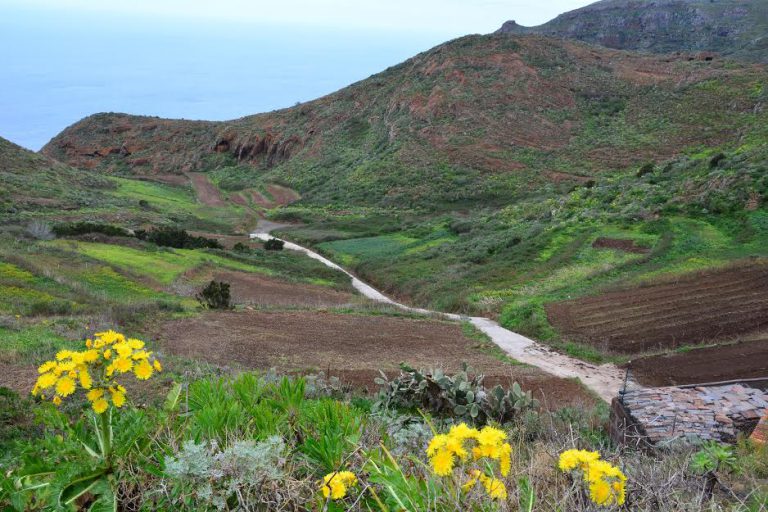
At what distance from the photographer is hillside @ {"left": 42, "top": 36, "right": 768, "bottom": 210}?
50.7m

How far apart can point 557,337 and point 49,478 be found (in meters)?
14.9

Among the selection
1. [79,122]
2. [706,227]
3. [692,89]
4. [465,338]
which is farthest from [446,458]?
[79,122]

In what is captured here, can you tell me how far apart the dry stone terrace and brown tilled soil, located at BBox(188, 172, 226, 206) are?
182ft

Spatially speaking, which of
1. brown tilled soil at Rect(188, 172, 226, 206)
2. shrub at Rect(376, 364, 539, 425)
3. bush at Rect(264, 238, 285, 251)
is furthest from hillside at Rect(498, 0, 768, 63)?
shrub at Rect(376, 364, 539, 425)

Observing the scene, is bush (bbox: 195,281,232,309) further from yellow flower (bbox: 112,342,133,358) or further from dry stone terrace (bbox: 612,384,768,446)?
yellow flower (bbox: 112,342,133,358)

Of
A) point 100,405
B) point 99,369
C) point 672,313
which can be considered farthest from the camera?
point 672,313

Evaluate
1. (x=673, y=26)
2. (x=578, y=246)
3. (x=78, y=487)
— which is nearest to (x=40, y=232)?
(x=578, y=246)

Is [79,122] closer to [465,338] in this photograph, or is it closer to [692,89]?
[692,89]

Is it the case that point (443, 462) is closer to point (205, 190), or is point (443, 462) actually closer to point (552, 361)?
point (552, 361)

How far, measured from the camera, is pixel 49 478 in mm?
2812

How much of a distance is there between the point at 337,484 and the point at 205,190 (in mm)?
67393

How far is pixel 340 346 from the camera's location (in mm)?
14078

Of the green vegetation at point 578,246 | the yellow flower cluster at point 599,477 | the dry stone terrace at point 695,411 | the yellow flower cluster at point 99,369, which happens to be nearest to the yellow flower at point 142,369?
the yellow flower cluster at point 99,369

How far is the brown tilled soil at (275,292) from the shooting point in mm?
22078
